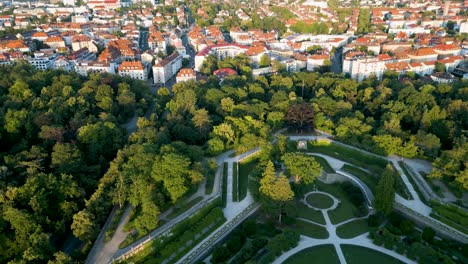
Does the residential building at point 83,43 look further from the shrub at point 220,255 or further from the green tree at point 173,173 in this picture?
the shrub at point 220,255

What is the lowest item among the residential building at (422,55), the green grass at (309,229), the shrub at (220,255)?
the green grass at (309,229)

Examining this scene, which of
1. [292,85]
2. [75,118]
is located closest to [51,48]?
[75,118]

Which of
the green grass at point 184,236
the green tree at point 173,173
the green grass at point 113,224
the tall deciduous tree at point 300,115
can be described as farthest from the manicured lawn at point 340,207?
the green grass at point 113,224

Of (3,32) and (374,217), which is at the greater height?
(3,32)

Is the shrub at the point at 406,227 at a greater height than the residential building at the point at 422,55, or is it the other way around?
the residential building at the point at 422,55

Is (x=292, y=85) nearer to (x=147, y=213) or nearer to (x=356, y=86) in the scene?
(x=356, y=86)

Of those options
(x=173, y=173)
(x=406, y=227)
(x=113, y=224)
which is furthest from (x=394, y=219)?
(x=113, y=224)

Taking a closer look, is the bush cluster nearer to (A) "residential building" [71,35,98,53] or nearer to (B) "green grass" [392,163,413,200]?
(B) "green grass" [392,163,413,200]

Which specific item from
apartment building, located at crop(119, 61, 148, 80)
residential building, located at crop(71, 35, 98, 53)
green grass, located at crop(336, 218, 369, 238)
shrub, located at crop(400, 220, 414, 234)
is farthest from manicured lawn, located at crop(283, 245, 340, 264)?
residential building, located at crop(71, 35, 98, 53)
